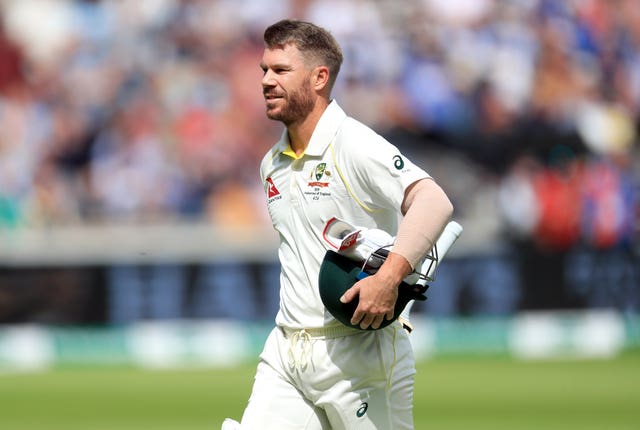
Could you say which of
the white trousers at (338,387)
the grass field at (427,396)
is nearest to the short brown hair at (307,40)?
the white trousers at (338,387)

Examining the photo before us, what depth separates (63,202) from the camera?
1289 cm

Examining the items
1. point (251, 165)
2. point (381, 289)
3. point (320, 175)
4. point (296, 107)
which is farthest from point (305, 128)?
point (251, 165)

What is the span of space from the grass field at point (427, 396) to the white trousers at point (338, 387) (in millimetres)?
4105

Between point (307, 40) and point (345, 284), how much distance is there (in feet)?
2.75

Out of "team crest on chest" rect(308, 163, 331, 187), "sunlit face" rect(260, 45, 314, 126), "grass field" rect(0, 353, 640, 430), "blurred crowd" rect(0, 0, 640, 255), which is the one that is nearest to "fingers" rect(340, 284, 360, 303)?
"team crest on chest" rect(308, 163, 331, 187)

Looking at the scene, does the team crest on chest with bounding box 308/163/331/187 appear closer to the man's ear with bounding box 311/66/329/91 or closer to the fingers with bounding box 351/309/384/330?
the man's ear with bounding box 311/66/329/91

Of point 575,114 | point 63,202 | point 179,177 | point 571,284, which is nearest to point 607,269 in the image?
point 571,284

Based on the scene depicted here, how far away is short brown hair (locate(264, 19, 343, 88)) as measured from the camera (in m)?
4.17

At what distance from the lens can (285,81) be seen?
416 cm

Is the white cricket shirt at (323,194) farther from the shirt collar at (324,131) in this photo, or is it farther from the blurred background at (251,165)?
the blurred background at (251,165)

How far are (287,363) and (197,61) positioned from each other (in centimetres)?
1053

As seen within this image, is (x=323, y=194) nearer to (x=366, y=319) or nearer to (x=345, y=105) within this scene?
(x=366, y=319)

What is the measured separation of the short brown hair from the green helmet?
66cm

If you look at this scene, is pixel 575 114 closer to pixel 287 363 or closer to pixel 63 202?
pixel 63 202
